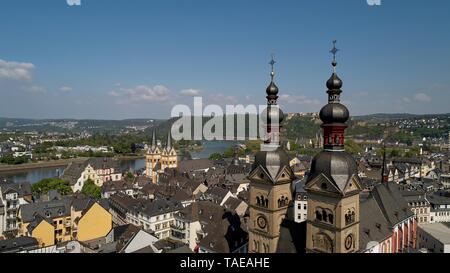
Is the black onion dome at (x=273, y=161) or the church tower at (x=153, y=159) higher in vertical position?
the black onion dome at (x=273, y=161)

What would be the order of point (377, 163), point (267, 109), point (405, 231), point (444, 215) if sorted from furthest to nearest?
point (377, 163) → point (444, 215) → point (405, 231) → point (267, 109)

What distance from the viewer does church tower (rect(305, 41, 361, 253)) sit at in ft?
63.3

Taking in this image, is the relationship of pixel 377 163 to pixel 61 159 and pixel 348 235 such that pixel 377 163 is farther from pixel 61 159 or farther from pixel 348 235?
pixel 61 159

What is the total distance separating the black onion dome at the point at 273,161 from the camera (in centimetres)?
2348

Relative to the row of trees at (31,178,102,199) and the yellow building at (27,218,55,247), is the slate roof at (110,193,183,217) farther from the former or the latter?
the row of trees at (31,178,102,199)

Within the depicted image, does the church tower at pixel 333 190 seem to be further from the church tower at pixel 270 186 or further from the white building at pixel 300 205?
the white building at pixel 300 205

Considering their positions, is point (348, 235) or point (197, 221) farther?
point (197, 221)

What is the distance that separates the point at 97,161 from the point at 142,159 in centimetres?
6660

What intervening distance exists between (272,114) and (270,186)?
4998 mm

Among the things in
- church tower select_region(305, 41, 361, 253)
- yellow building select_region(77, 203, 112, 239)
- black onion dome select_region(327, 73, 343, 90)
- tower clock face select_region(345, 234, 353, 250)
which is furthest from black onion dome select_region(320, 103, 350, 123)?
yellow building select_region(77, 203, 112, 239)

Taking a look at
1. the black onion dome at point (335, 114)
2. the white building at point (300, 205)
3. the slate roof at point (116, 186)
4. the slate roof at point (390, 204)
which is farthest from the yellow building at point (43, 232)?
the slate roof at point (390, 204)
